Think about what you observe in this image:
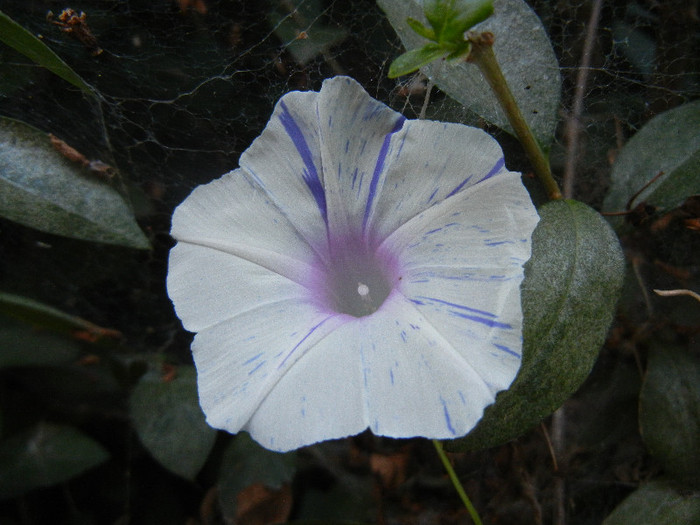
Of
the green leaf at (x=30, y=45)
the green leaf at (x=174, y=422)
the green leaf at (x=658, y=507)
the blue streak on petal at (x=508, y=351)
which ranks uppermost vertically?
the green leaf at (x=30, y=45)

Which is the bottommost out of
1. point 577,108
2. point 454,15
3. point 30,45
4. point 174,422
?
point 174,422

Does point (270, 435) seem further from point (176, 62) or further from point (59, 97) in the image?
point (59, 97)

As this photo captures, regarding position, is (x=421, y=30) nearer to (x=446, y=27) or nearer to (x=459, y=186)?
(x=446, y=27)

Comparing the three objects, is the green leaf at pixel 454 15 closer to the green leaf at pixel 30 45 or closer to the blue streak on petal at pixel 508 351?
the blue streak on petal at pixel 508 351

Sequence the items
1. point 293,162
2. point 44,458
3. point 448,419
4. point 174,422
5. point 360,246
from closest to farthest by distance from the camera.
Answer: point 448,419
point 293,162
point 360,246
point 174,422
point 44,458

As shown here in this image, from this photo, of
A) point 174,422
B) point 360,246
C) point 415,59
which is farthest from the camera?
point 174,422

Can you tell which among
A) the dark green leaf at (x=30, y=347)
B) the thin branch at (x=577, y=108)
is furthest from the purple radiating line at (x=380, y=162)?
the dark green leaf at (x=30, y=347)

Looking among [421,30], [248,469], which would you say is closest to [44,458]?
[248,469]
